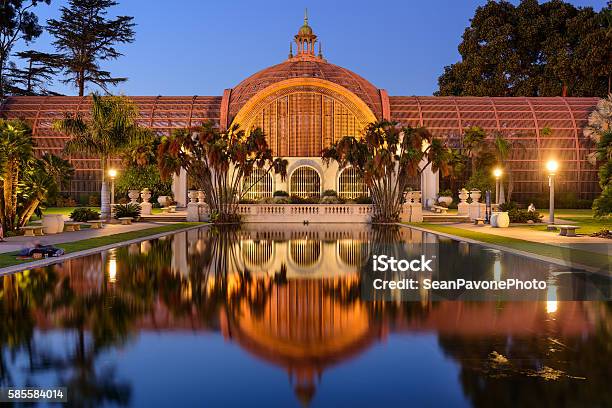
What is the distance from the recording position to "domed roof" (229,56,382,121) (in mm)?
60938

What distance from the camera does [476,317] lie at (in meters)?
11.9

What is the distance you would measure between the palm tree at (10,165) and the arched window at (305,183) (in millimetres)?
29225

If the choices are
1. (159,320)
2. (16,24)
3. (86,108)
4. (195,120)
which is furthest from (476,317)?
(16,24)

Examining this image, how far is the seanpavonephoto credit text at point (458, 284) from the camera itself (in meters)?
15.4

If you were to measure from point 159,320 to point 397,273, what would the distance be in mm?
8505

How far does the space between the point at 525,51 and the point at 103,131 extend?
5893cm

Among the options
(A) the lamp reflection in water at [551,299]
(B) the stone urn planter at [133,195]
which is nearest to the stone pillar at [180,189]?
(B) the stone urn planter at [133,195]

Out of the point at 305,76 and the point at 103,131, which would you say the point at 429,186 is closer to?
the point at 305,76

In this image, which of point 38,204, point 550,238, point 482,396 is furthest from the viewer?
point 38,204

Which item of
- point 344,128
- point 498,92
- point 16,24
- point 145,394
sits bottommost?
point 145,394

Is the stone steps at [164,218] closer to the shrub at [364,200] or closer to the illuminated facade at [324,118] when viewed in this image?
the illuminated facade at [324,118]

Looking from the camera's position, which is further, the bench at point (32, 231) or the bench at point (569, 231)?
the bench at point (32, 231)

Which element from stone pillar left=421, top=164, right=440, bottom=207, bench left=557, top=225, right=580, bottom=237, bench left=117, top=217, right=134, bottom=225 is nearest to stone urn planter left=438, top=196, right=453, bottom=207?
stone pillar left=421, top=164, right=440, bottom=207

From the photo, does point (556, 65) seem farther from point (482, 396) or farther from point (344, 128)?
point (482, 396)
